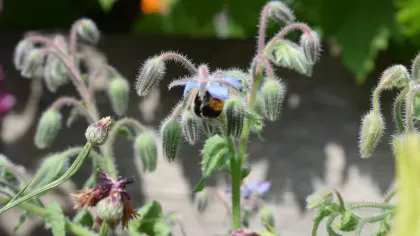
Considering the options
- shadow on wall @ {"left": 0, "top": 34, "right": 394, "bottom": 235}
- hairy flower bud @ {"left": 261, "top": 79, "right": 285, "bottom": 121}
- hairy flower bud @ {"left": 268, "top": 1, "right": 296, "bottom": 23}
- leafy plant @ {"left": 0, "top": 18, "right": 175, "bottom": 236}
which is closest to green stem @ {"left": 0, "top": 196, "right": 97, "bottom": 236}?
leafy plant @ {"left": 0, "top": 18, "right": 175, "bottom": 236}

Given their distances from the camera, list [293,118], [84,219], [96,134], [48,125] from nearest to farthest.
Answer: [96,134], [84,219], [48,125], [293,118]

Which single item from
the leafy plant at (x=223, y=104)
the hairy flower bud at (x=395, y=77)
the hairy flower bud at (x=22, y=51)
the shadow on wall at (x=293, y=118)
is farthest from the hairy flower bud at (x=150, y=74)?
the shadow on wall at (x=293, y=118)

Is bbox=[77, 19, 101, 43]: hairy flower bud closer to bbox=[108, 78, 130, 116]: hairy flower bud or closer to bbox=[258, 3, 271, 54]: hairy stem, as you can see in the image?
bbox=[108, 78, 130, 116]: hairy flower bud

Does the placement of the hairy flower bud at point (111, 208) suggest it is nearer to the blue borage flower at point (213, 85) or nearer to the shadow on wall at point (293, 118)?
the blue borage flower at point (213, 85)

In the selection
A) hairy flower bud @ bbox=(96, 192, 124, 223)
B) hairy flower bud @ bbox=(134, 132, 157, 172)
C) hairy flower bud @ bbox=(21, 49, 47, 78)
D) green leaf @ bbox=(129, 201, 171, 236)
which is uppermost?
hairy flower bud @ bbox=(21, 49, 47, 78)

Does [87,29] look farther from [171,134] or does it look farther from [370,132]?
[370,132]

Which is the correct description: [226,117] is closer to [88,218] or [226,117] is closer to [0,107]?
[88,218]

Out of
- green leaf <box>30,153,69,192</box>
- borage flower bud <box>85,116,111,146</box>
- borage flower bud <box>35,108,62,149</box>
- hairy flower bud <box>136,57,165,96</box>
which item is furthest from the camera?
borage flower bud <box>35,108,62,149</box>

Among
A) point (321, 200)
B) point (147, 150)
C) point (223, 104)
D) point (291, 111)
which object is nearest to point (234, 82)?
point (223, 104)
